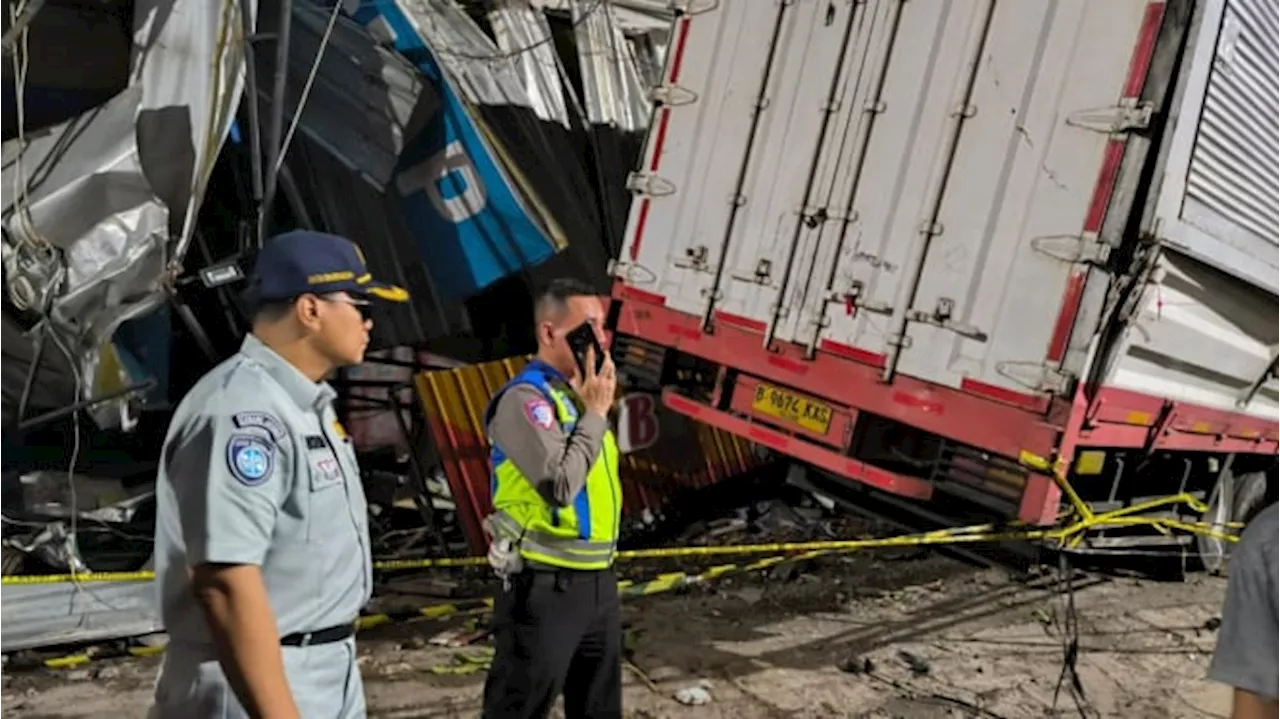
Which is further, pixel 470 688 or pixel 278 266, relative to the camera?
pixel 470 688

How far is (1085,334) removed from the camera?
181 inches

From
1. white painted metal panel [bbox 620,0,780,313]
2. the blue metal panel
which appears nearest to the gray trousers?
white painted metal panel [bbox 620,0,780,313]

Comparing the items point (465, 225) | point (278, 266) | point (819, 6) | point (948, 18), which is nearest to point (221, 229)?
point (465, 225)

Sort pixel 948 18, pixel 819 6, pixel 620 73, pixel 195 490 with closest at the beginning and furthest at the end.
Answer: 1. pixel 195 490
2. pixel 948 18
3. pixel 819 6
4. pixel 620 73

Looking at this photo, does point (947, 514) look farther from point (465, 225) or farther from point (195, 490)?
point (195, 490)

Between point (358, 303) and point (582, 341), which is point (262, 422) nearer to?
point (358, 303)

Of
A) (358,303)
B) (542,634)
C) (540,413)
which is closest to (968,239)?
(540,413)

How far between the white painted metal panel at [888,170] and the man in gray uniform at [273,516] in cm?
335

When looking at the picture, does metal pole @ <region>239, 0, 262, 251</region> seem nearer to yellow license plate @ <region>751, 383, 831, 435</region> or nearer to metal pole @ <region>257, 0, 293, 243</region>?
metal pole @ <region>257, 0, 293, 243</region>

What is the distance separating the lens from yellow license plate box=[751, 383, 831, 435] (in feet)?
18.2

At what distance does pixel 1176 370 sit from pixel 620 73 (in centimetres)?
555

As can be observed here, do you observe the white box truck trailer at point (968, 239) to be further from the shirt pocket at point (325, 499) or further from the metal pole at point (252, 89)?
the shirt pocket at point (325, 499)

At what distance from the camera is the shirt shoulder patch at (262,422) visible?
2006 millimetres

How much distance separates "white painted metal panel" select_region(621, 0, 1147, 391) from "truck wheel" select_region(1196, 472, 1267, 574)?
3.16m
